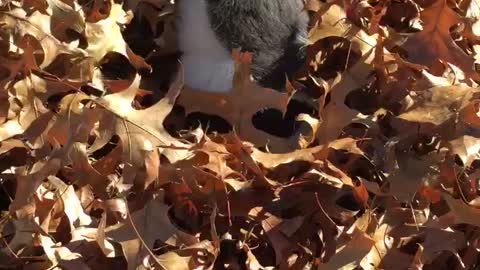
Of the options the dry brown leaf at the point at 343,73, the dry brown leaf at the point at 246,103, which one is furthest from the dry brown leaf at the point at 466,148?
the dry brown leaf at the point at 246,103

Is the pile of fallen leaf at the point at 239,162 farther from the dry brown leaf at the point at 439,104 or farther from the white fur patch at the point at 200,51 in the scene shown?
the white fur patch at the point at 200,51

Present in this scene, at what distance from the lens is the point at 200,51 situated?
8.32 ft

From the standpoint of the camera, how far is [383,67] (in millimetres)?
2246

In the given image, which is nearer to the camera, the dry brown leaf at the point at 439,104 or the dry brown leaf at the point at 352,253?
the dry brown leaf at the point at 352,253

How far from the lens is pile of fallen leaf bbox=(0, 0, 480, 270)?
1.85 meters

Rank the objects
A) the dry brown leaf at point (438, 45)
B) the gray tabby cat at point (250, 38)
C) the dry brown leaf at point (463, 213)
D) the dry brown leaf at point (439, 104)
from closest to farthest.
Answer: the dry brown leaf at point (463, 213) → the dry brown leaf at point (439, 104) → the dry brown leaf at point (438, 45) → the gray tabby cat at point (250, 38)

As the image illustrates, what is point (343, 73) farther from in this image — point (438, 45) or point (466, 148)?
point (466, 148)

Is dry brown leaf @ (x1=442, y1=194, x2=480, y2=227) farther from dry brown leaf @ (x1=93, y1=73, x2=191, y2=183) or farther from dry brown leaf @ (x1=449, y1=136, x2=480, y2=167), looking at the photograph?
dry brown leaf @ (x1=93, y1=73, x2=191, y2=183)

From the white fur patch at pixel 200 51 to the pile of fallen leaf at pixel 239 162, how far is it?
0.17 metres

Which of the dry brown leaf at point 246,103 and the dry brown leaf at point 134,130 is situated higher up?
the dry brown leaf at point 134,130

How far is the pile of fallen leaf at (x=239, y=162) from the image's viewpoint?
1849 millimetres

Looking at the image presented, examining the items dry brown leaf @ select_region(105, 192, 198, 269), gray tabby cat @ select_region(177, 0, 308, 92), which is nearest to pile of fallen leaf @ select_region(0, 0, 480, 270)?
dry brown leaf @ select_region(105, 192, 198, 269)

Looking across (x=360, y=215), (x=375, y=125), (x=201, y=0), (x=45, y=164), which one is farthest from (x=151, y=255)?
(x=201, y=0)

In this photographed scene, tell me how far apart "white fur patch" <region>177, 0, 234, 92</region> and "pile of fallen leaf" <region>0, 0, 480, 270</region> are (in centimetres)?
17
